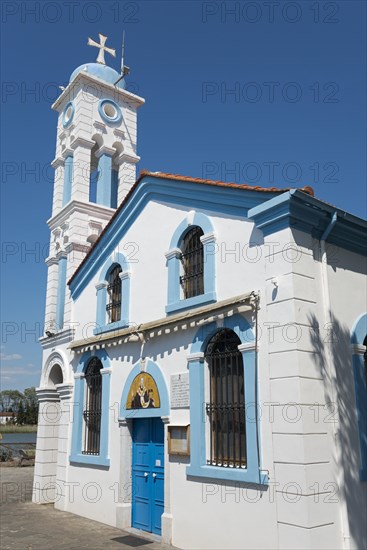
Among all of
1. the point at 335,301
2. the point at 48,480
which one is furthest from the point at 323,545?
the point at 48,480

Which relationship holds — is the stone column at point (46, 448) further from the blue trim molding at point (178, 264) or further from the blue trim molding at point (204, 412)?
the blue trim molding at point (204, 412)

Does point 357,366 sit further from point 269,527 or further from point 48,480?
point 48,480

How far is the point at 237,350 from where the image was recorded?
7969 mm

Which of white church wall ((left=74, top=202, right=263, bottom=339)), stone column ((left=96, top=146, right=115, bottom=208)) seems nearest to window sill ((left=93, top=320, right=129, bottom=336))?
white church wall ((left=74, top=202, right=263, bottom=339))

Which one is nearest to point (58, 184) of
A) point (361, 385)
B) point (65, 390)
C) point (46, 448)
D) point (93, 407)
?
point (65, 390)

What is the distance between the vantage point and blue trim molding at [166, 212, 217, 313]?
338 inches

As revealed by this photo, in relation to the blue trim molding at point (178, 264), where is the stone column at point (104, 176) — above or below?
above

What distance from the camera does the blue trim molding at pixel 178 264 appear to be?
8578mm

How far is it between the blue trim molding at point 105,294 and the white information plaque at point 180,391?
212cm

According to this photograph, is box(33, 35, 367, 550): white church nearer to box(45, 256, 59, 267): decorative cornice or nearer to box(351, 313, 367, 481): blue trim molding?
box(351, 313, 367, 481): blue trim molding

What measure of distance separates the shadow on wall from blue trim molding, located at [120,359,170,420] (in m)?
3.11

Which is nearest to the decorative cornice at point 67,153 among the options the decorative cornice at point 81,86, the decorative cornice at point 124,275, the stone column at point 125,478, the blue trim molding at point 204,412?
the decorative cornice at point 81,86

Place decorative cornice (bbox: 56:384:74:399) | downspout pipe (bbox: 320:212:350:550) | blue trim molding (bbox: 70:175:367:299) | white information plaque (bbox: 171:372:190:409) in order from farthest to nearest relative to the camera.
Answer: decorative cornice (bbox: 56:384:74:399)
white information plaque (bbox: 171:372:190:409)
blue trim molding (bbox: 70:175:367:299)
downspout pipe (bbox: 320:212:350:550)

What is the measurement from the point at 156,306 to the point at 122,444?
284 cm
